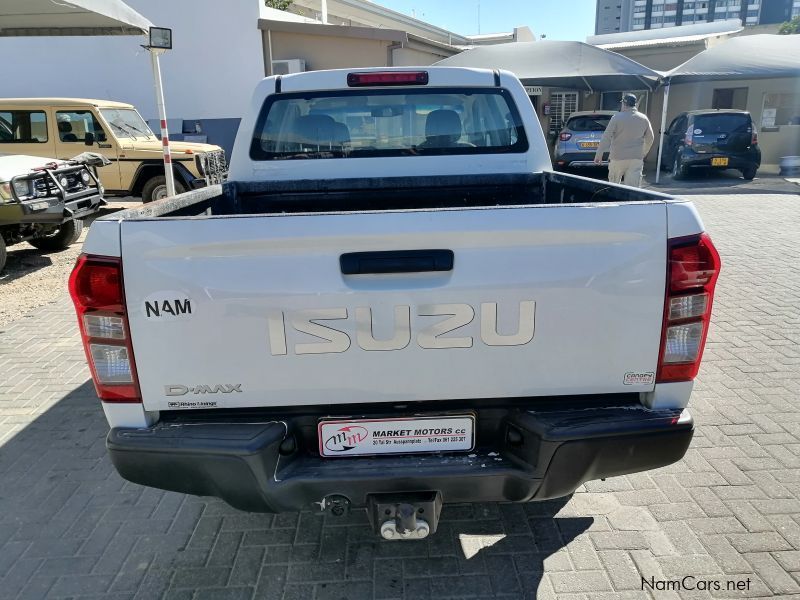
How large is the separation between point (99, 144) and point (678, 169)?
548 inches

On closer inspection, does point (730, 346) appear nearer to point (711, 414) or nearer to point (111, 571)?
point (711, 414)

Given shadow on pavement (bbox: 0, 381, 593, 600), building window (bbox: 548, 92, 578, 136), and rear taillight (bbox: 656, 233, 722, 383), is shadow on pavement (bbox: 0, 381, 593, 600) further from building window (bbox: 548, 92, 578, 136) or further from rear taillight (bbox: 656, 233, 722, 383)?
building window (bbox: 548, 92, 578, 136)

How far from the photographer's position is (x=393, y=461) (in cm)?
218

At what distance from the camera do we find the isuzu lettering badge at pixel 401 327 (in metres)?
2.04

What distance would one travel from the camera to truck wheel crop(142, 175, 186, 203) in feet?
36.8

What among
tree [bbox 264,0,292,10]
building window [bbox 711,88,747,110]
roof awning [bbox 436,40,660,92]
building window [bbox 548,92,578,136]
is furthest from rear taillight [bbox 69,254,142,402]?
tree [bbox 264,0,292,10]

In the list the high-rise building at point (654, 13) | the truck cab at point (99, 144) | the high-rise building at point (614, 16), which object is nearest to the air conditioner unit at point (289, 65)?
the truck cab at point (99, 144)

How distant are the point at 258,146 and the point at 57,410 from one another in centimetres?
227

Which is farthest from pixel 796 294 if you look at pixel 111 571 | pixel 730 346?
pixel 111 571

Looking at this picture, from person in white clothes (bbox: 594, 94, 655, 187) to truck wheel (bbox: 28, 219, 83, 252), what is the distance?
8.34 meters

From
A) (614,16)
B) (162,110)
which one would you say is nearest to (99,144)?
(162,110)

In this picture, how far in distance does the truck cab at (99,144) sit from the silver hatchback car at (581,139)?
9.11 metres

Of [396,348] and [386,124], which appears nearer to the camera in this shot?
[396,348]

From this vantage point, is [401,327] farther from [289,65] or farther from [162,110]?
[289,65]
